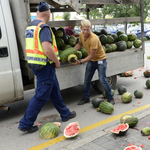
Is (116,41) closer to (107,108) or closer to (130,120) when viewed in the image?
(107,108)

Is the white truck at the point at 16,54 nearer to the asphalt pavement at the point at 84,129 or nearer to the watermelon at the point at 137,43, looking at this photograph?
the asphalt pavement at the point at 84,129

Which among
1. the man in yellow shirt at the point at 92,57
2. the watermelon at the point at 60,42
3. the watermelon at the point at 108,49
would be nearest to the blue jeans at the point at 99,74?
the man in yellow shirt at the point at 92,57

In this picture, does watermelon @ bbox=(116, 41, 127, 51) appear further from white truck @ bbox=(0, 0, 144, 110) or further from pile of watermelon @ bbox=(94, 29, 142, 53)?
white truck @ bbox=(0, 0, 144, 110)

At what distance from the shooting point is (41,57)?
419cm

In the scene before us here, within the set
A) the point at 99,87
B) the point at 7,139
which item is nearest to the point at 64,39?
the point at 99,87

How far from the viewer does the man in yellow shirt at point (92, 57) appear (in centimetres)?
530

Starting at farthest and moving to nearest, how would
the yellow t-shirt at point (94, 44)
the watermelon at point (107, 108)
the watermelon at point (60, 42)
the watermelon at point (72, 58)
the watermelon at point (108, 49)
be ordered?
the watermelon at point (108, 49)
the watermelon at point (60, 42)
the watermelon at point (72, 58)
the yellow t-shirt at point (94, 44)
the watermelon at point (107, 108)

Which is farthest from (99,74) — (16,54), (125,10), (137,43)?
(125,10)

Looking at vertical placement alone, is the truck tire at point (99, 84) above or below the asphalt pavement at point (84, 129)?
above

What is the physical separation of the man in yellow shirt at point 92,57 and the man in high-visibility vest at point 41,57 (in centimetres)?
121

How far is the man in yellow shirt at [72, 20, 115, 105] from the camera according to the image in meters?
5.30

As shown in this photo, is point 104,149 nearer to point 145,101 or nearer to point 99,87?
point 145,101

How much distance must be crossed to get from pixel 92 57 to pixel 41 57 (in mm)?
1646

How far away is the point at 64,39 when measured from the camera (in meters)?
6.47
